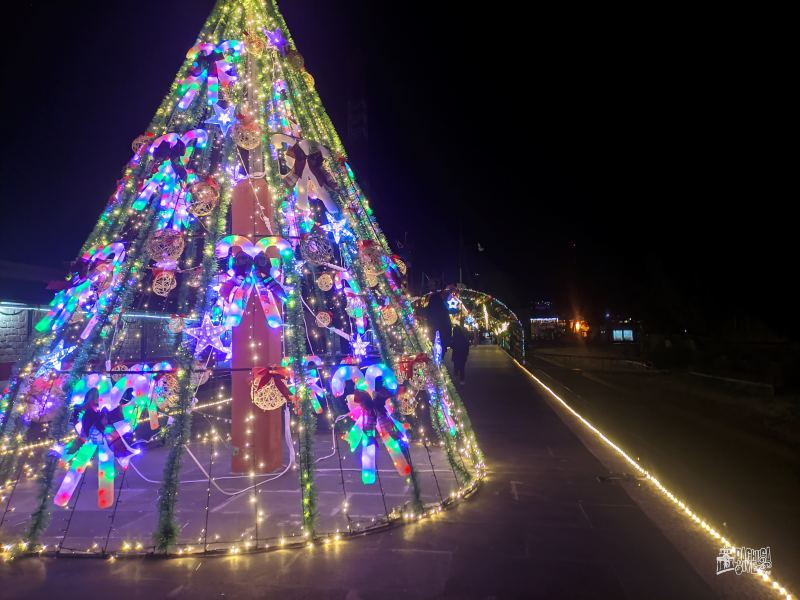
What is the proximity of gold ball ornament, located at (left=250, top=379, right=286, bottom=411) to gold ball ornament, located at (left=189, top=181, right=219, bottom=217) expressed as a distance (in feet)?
5.52

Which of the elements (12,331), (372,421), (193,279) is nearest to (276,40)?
(193,279)

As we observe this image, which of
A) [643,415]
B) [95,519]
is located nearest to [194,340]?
[95,519]

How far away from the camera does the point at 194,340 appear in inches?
200

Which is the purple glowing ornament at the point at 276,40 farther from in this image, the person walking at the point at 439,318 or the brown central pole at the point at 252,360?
the person walking at the point at 439,318

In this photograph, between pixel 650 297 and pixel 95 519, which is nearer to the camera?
pixel 95 519

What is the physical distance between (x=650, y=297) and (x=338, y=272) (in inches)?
1206

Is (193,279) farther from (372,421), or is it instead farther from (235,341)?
(372,421)

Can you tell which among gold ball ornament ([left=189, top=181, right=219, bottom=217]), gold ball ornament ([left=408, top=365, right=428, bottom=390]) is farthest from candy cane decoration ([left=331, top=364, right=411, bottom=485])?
gold ball ornament ([left=189, top=181, right=219, bottom=217])

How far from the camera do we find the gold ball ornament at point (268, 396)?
4.86m

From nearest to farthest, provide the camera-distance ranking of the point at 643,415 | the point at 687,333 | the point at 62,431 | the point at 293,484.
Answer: the point at 62,431
the point at 293,484
the point at 643,415
the point at 687,333

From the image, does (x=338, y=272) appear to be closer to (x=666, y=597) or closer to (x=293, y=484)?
(x=293, y=484)

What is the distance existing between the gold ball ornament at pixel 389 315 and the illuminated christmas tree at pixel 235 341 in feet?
0.05

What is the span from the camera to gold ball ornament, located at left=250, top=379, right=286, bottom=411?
4.86m

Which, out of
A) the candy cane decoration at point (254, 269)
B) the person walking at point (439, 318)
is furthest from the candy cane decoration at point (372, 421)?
the person walking at point (439, 318)
